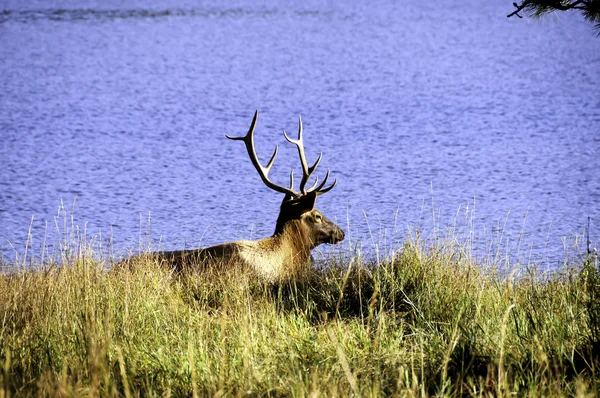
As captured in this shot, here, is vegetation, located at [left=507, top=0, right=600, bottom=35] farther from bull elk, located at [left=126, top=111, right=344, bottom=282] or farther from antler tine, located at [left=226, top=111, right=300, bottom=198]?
antler tine, located at [left=226, top=111, right=300, bottom=198]

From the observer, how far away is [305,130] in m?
15.3

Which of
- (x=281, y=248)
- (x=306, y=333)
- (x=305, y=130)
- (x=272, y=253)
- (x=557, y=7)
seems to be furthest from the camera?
(x=305, y=130)

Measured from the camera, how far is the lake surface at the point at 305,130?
1000 centimetres

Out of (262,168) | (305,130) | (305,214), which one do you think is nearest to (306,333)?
(305,214)

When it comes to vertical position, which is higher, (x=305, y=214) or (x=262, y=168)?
(x=262, y=168)

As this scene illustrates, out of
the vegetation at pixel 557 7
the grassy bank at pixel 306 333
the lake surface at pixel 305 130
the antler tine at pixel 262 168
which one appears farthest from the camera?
the lake surface at pixel 305 130

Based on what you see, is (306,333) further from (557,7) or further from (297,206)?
(297,206)

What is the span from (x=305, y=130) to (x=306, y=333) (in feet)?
33.4

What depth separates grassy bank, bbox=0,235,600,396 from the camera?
4383 mm

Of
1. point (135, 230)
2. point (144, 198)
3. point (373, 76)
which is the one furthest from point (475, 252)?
point (373, 76)

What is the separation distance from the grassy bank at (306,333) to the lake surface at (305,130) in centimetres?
69

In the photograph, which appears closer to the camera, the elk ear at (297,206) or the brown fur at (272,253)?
the brown fur at (272,253)

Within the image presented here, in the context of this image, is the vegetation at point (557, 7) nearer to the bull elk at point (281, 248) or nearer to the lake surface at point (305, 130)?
the lake surface at point (305, 130)

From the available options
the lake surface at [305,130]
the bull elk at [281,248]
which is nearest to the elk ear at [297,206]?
the bull elk at [281,248]
